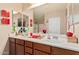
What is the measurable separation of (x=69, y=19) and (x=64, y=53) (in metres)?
0.66

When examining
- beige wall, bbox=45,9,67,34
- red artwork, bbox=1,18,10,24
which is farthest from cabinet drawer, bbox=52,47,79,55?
red artwork, bbox=1,18,10,24

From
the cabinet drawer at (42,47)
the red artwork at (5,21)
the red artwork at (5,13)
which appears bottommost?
the cabinet drawer at (42,47)

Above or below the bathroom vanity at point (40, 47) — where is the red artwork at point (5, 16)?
above

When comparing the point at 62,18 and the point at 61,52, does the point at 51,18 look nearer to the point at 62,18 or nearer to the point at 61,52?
the point at 62,18

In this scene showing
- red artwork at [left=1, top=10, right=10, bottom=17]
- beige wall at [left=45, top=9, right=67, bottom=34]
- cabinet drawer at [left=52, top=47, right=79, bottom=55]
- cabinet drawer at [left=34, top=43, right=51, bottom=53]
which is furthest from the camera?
red artwork at [left=1, top=10, right=10, bottom=17]

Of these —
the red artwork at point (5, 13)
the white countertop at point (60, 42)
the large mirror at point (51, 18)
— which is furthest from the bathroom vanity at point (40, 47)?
the red artwork at point (5, 13)

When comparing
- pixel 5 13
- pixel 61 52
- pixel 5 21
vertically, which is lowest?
pixel 61 52

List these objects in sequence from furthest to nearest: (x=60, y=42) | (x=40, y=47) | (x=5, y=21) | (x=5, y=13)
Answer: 1. (x=5, y=21)
2. (x=5, y=13)
3. (x=40, y=47)
4. (x=60, y=42)

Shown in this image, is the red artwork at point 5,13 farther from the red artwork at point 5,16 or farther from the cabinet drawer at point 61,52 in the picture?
the cabinet drawer at point 61,52

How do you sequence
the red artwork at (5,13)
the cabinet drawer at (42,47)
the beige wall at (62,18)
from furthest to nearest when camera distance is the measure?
the red artwork at (5,13) < the beige wall at (62,18) < the cabinet drawer at (42,47)

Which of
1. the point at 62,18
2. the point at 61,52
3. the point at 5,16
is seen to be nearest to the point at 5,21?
the point at 5,16

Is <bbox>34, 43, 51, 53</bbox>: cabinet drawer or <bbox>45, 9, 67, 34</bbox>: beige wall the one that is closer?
<bbox>34, 43, 51, 53</bbox>: cabinet drawer

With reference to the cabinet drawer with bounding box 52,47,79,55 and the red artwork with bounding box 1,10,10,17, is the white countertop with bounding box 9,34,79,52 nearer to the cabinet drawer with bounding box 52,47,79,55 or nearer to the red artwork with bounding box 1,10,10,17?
the cabinet drawer with bounding box 52,47,79,55
